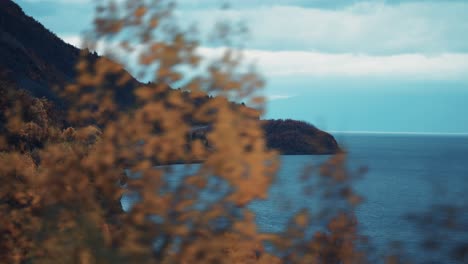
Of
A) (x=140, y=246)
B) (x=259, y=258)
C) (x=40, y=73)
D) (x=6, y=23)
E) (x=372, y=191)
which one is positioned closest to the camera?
(x=140, y=246)

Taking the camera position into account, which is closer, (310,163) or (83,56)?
(83,56)

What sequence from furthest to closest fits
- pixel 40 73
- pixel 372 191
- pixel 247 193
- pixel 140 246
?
pixel 372 191 → pixel 40 73 → pixel 140 246 → pixel 247 193

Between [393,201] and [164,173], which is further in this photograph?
[393,201]

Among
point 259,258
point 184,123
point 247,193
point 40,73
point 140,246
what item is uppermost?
point 40,73

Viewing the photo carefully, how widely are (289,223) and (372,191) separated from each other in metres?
49.6

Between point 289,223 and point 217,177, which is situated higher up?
point 217,177

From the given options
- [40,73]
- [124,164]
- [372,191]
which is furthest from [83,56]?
[372,191]

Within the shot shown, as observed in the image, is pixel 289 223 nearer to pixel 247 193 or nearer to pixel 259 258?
pixel 259 258

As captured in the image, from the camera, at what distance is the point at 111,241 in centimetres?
403

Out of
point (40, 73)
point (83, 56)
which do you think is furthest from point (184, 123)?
point (40, 73)

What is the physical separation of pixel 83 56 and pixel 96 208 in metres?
1.11

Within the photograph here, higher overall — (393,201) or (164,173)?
(164,173)

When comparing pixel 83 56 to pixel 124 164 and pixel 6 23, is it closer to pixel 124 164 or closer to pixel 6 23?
pixel 124 164

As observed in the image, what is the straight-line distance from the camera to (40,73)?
47531mm
